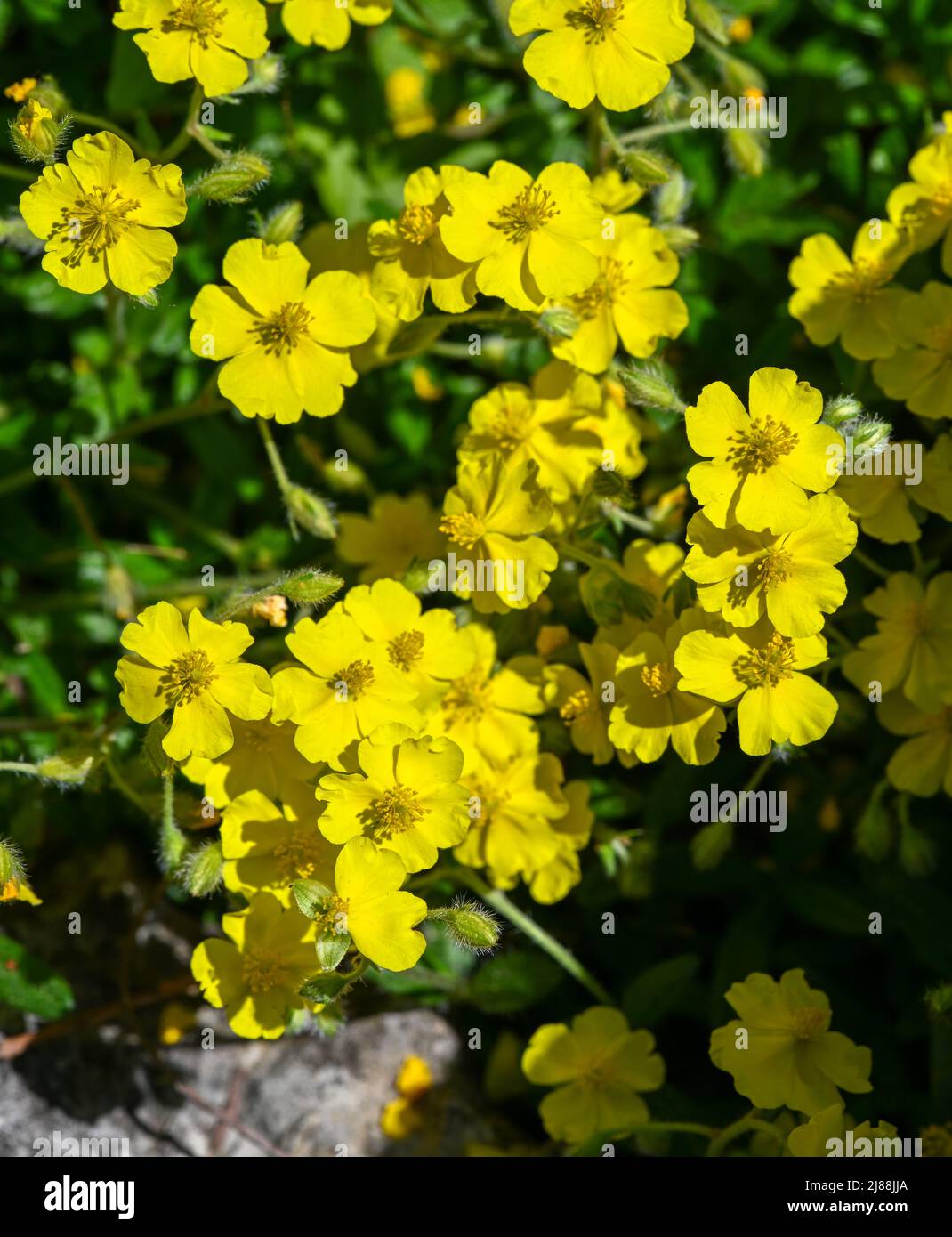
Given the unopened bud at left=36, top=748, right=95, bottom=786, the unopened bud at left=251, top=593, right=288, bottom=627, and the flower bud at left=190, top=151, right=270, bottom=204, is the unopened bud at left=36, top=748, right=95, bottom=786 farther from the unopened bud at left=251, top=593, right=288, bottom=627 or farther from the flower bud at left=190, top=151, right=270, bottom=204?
the flower bud at left=190, top=151, right=270, bottom=204

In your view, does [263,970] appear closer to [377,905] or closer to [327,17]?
[377,905]

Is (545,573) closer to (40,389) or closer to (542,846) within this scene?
(542,846)

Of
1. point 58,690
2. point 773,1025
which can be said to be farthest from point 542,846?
point 58,690

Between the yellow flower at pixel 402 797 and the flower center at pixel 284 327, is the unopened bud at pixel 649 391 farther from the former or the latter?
the yellow flower at pixel 402 797

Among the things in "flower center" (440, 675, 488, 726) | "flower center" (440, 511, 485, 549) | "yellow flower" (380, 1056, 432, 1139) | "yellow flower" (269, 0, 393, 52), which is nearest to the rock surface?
"yellow flower" (380, 1056, 432, 1139)

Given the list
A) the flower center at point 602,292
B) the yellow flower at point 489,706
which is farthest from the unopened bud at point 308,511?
the flower center at point 602,292

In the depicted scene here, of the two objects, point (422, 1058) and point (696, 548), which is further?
point (422, 1058)

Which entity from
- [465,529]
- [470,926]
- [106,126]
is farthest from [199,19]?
[470,926]
